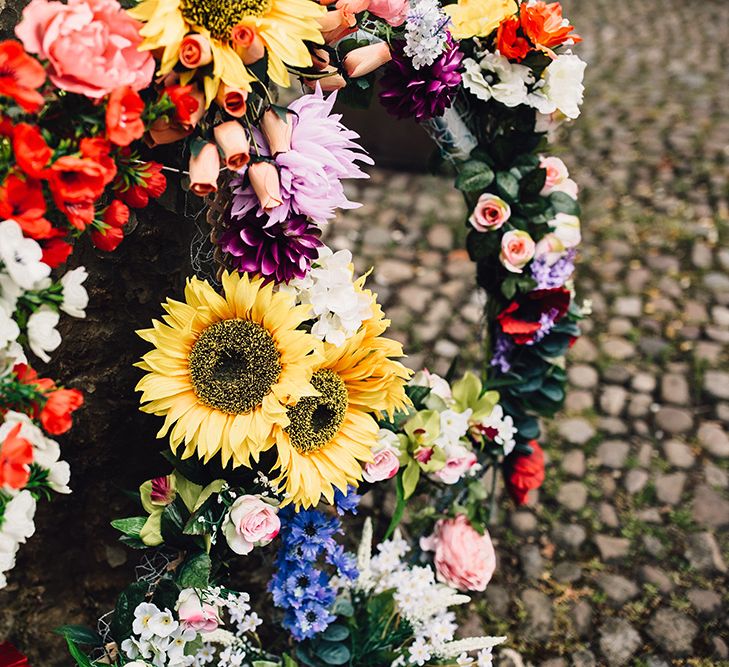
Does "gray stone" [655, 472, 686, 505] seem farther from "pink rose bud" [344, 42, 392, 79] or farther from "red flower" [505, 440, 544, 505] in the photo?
"pink rose bud" [344, 42, 392, 79]

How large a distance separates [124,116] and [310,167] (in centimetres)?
35

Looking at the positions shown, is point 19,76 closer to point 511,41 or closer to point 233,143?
point 233,143

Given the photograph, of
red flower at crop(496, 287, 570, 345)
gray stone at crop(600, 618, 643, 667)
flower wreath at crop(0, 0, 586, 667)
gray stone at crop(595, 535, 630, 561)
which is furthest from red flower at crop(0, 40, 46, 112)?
gray stone at crop(595, 535, 630, 561)

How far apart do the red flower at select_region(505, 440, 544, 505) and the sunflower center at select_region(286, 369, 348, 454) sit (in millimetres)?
900

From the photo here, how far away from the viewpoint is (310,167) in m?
1.42

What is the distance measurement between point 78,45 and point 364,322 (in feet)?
2.42

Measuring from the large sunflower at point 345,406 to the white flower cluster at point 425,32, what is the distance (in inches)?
19.0

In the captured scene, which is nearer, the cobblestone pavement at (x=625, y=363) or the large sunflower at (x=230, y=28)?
the large sunflower at (x=230, y=28)

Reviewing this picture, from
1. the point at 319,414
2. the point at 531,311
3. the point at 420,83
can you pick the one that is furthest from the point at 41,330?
the point at 531,311

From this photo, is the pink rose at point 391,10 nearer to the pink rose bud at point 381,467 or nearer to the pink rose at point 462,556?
the pink rose bud at point 381,467

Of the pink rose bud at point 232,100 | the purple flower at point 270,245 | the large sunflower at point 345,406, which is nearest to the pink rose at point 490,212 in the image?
the large sunflower at point 345,406

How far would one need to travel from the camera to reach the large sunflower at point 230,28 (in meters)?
1.24

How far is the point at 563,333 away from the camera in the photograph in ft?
7.29

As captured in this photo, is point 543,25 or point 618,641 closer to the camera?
point 543,25
